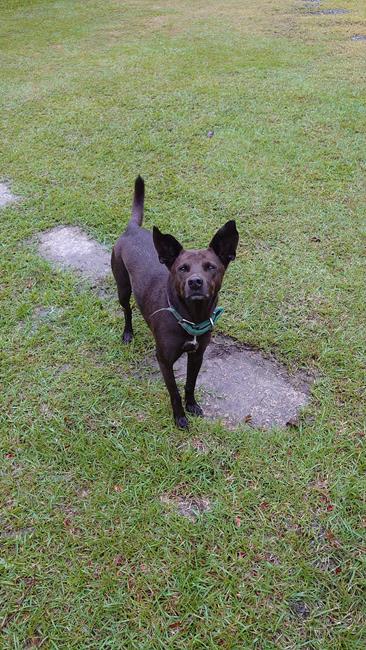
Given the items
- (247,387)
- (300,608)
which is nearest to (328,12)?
(247,387)

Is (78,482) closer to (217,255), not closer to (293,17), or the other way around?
(217,255)

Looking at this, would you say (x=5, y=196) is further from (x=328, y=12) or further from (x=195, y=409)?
(x=328, y=12)

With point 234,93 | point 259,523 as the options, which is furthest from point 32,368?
point 234,93

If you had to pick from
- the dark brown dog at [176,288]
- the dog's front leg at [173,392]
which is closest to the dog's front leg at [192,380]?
the dark brown dog at [176,288]

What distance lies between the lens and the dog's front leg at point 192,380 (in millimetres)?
2557

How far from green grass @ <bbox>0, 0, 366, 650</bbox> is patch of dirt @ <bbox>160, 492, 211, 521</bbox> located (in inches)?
1.1

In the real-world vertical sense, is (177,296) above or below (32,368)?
above

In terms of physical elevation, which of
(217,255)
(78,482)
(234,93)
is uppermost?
(217,255)

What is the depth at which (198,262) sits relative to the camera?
2227 mm

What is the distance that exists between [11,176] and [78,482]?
13.0ft

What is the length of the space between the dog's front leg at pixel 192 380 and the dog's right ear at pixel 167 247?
51 cm

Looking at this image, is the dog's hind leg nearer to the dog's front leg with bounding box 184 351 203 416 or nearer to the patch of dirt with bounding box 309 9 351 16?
the dog's front leg with bounding box 184 351 203 416

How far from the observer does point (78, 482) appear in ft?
8.02

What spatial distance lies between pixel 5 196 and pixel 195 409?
3.39 meters
